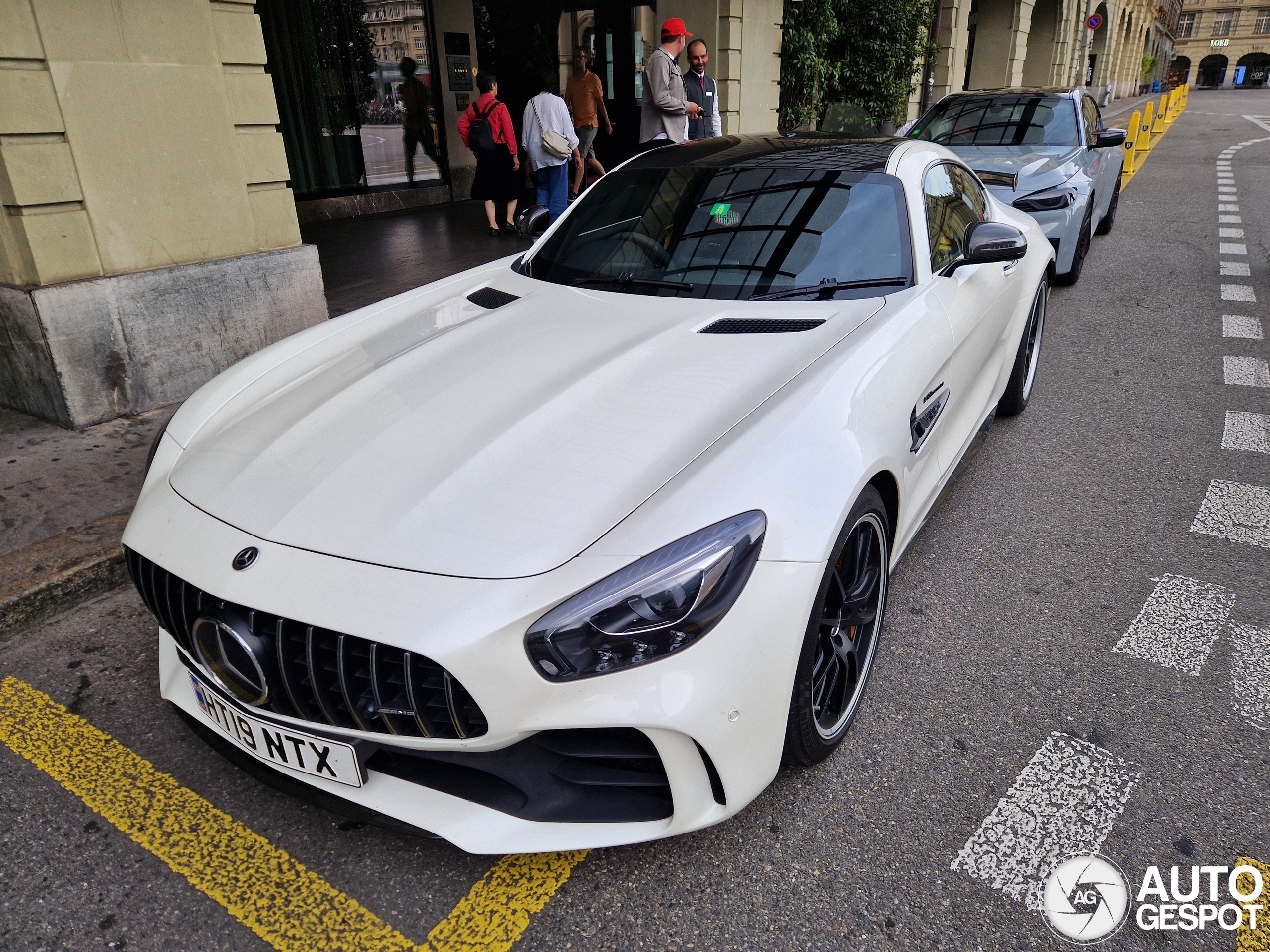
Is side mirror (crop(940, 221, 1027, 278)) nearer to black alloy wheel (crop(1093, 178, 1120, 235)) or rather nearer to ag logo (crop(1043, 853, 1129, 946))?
ag logo (crop(1043, 853, 1129, 946))

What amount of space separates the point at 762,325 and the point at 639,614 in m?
1.22

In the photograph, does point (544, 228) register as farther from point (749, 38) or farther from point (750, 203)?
point (749, 38)

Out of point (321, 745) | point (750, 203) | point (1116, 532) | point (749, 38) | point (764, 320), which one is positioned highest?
point (749, 38)

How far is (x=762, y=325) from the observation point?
2537mm

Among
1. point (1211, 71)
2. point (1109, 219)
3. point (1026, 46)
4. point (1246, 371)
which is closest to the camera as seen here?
point (1246, 371)

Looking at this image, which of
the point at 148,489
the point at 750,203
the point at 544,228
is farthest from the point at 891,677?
the point at 544,228

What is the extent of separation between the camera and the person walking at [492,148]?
8.63 metres

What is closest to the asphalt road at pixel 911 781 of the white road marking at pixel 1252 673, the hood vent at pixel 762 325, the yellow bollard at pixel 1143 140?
Answer: the white road marking at pixel 1252 673

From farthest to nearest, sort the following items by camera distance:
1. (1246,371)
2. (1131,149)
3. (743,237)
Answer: (1131,149) < (1246,371) < (743,237)

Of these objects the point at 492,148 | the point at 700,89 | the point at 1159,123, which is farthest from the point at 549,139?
the point at 1159,123

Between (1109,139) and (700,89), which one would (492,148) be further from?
(1109,139)

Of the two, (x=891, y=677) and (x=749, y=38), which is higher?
(x=749, y=38)

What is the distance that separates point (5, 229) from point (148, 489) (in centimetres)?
290

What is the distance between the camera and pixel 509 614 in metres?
1.58
